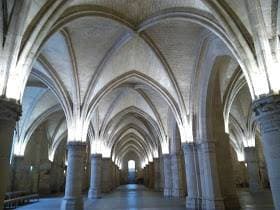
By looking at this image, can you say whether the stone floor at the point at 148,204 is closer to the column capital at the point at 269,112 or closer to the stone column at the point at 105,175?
the column capital at the point at 269,112

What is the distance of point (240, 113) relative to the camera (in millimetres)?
21094

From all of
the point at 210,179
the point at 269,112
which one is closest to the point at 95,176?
the point at 210,179

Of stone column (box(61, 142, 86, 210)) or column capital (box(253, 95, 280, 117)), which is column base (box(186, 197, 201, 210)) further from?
column capital (box(253, 95, 280, 117))

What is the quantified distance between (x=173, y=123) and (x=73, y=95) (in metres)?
9.09

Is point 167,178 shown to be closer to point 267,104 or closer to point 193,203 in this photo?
point 193,203

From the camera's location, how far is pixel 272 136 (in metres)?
6.27

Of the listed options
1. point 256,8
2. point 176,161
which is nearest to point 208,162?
point 256,8

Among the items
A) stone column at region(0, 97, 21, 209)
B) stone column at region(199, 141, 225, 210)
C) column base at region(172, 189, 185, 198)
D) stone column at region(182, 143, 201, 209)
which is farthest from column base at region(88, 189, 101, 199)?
stone column at region(0, 97, 21, 209)

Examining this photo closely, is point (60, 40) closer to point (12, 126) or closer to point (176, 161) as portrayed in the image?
point (12, 126)

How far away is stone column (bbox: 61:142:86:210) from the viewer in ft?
39.9

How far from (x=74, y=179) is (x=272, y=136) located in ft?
32.2

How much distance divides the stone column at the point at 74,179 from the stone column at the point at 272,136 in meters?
9.38

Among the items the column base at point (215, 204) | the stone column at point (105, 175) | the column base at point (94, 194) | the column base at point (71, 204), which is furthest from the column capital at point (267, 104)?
the stone column at point (105, 175)

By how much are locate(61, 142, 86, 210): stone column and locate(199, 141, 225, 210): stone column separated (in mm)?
6336
